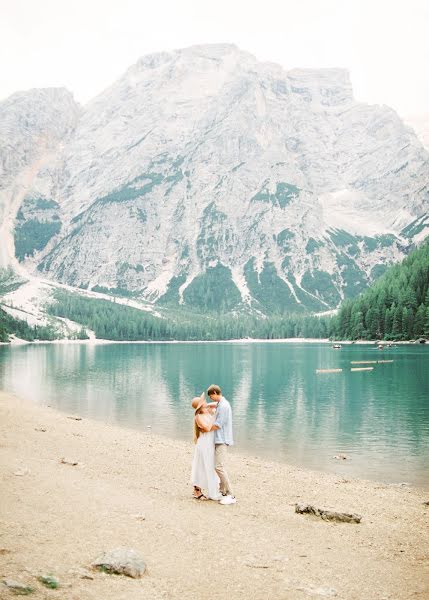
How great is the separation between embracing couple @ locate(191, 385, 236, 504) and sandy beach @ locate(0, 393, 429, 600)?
2.68ft

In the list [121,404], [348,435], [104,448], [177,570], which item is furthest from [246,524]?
[121,404]

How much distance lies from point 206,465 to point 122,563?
357 inches

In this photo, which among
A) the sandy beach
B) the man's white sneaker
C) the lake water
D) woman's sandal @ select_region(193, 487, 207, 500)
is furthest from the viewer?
the lake water

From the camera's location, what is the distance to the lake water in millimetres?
39875

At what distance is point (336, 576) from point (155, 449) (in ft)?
74.9

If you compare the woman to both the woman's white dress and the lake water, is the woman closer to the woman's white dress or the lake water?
the woman's white dress

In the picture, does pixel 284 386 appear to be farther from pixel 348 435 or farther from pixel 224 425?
pixel 224 425

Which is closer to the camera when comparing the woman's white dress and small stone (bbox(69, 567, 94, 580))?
small stone (bbox(69, 567, 94, 580))

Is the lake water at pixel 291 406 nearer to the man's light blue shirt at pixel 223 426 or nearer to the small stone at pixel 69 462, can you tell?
the man's light blue shirt at pixel 223 426

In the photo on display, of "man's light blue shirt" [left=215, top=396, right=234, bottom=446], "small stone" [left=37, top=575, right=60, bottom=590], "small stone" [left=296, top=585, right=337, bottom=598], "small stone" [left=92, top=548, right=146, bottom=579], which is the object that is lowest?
"small stone" [left=296, top=585, right=337, bottom=598]

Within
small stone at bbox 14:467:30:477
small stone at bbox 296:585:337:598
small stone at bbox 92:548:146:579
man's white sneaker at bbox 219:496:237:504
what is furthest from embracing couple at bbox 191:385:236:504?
small stone at bbox 296:585:337:598

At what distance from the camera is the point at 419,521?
21.7 metres

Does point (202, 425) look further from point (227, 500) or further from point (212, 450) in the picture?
point (227, 500)

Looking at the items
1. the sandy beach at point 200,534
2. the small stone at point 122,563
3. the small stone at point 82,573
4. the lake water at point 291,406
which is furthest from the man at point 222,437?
the lake water at point 291,406
